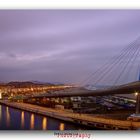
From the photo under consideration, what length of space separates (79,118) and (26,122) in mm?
499

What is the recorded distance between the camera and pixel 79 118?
3.69 m

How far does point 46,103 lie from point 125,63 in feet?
2.77

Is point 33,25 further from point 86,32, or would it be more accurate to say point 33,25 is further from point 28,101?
point 28,101

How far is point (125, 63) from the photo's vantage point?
11.9ft

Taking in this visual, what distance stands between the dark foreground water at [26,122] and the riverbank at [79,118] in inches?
2.4

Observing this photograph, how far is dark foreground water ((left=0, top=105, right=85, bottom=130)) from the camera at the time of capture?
3.56 metres

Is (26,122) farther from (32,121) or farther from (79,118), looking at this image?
(79,118)

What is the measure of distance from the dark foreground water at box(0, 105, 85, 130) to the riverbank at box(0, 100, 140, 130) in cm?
6

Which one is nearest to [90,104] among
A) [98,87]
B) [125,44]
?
[98,87]

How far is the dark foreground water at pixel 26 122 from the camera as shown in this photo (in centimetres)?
356

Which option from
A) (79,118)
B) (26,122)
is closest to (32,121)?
(26,122)

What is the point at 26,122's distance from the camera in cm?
361

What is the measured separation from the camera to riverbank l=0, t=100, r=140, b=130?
356cm

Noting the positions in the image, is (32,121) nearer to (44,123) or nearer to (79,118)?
(44,123)
